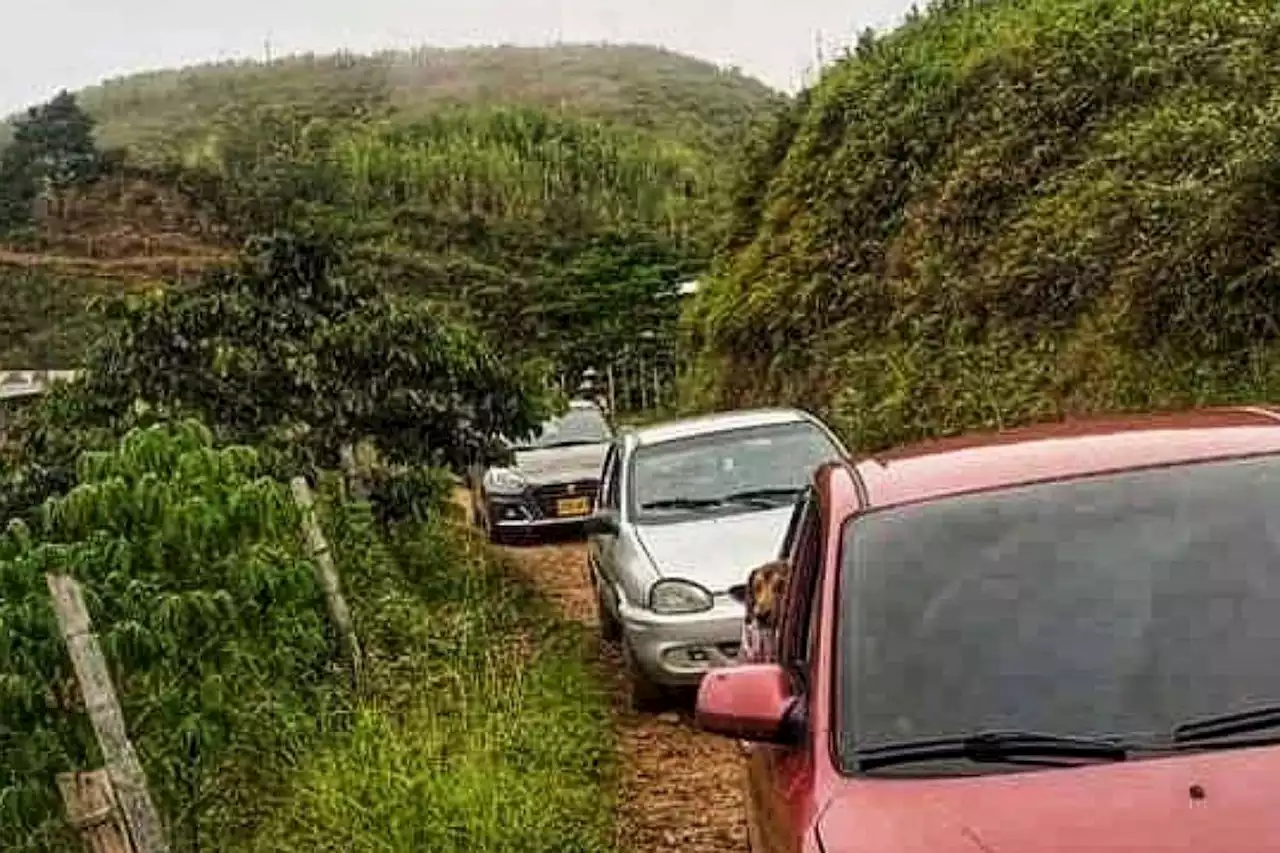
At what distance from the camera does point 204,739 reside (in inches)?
263

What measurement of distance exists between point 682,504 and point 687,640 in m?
1.59

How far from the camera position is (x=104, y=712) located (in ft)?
19.1

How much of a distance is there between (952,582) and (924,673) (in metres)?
0.30

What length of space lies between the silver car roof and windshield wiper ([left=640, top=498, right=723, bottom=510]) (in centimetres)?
65

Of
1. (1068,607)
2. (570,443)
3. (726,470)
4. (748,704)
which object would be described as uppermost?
(1068,607)

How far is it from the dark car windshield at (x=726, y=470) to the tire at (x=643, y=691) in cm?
105

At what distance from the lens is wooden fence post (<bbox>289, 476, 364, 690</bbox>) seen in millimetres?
9211

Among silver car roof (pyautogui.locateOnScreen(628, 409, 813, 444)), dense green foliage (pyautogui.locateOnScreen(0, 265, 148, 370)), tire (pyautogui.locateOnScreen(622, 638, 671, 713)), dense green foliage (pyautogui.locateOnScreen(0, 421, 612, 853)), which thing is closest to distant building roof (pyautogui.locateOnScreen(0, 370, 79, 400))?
dense green foliage (pyautogui.locateOnScreen(0, 265, 148, 370))

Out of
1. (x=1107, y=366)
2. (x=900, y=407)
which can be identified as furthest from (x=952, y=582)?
(x=900, y=407)

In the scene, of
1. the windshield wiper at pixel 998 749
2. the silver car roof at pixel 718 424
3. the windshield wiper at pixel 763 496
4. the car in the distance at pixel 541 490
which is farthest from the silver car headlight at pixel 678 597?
the car in the distance at pixel 541 490

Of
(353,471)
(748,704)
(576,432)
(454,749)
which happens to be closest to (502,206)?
(576,432)

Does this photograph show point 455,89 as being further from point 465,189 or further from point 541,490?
point 541,490

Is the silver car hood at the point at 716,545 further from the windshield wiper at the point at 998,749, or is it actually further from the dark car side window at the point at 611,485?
the windshield wiper at the point at 998,749

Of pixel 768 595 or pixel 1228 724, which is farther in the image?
pixel 768 595
